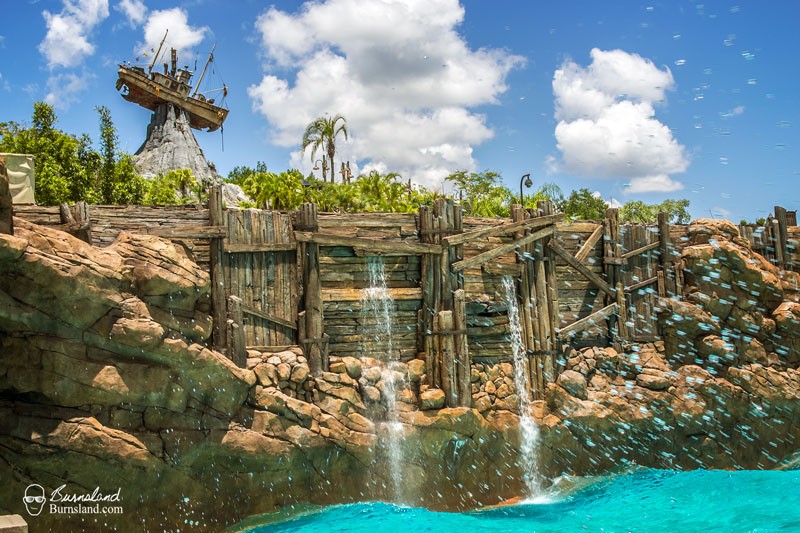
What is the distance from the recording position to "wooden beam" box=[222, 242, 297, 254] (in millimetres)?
10750

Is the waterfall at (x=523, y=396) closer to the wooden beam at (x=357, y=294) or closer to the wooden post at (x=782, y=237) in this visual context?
the wooden beam at (x=357, y=294)

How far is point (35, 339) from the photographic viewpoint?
27.6 feet

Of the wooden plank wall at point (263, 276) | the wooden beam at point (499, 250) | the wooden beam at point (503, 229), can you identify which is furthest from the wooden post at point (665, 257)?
the wooden plank wall at point (263, 276)

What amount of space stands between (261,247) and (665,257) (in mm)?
9815

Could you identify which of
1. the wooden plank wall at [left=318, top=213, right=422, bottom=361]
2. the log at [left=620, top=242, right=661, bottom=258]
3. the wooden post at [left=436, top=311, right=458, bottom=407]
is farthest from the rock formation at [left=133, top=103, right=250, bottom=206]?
the wooden post at [left=436, top=311, right=458, bottom=407]

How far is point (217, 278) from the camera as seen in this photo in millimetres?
10578

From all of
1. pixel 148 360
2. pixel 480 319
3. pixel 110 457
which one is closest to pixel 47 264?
pixel 148 360

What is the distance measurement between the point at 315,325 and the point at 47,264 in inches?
180

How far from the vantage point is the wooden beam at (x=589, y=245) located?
1396cm

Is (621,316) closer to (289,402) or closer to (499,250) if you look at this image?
(499,250)

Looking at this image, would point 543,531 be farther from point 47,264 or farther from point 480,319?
point 47,264

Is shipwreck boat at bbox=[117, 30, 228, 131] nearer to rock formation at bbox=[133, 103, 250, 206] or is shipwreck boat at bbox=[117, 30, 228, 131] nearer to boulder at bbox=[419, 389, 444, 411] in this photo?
rock formation at bbox=[133, 103, 250, 206]

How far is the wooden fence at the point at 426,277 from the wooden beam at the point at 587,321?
3 centimetres

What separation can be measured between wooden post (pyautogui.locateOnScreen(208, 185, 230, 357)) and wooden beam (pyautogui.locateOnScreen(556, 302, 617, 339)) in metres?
7.28
